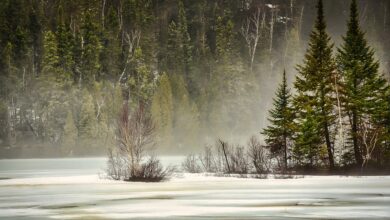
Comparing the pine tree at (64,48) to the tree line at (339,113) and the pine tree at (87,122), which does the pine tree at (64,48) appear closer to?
the pine tree at (87,122)

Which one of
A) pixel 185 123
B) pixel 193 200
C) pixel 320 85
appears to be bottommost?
pixel 193 200

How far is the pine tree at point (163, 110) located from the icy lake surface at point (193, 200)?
65199mm

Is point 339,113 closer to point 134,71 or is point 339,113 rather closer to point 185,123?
point 185,123

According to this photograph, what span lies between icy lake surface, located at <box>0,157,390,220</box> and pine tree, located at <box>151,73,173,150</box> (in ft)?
214

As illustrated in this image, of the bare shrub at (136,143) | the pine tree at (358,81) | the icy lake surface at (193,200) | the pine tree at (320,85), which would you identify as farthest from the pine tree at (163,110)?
the icy lake surface at (193,200)

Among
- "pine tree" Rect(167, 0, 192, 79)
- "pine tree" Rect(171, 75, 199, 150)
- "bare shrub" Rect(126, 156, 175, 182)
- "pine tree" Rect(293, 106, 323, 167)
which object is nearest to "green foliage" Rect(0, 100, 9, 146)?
"pine tree" Rect(171, 75, 199, 150)

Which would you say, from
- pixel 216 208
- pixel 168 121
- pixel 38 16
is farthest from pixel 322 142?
pixel 38 16

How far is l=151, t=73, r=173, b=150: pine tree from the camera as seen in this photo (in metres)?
104

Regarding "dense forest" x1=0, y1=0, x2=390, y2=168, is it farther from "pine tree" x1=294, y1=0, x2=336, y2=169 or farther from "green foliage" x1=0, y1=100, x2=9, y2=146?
"pine tree" x1=294, y1=0, x2=336, y2=169

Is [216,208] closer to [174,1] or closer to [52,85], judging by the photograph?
[52,85]

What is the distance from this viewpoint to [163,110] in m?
106

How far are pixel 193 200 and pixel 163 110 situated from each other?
79141 millimetres

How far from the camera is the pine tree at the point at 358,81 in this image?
49.7m

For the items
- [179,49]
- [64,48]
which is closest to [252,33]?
[179,49]
